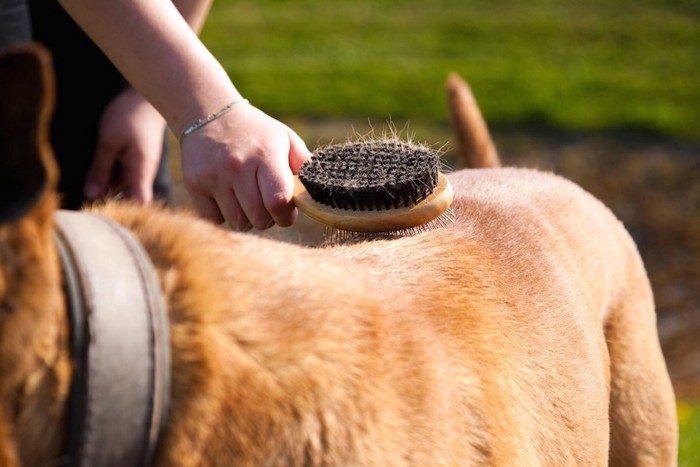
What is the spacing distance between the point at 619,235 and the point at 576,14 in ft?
53.7

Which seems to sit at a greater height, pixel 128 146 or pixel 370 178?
pixel 370 178

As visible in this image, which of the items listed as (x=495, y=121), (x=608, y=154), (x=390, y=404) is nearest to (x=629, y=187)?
(x=608, y=154)

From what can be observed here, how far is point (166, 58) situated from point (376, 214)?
573 millimetres

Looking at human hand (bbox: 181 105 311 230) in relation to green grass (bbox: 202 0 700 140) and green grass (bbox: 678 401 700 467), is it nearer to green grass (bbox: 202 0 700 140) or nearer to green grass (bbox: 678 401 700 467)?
green grass (bbox: 678 401 700 467)

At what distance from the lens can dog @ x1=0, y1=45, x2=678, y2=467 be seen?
1.30 metres

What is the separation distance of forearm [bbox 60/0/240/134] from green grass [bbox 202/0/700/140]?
11173 millimetres

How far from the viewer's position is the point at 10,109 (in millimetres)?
1199

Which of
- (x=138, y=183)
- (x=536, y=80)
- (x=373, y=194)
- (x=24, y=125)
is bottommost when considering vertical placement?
(x=536, y=80)

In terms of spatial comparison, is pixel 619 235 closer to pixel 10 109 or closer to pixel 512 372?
pixel 512 372

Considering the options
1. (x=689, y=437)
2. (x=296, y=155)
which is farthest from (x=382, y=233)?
(x=689, y=437)

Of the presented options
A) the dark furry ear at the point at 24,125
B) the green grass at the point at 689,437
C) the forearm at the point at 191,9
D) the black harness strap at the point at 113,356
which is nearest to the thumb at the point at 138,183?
the forearm at the point at 191,9

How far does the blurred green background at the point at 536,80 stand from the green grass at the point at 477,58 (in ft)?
0.11

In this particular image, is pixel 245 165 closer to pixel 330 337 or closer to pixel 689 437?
pixel 330 337

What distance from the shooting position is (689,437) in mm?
4840
